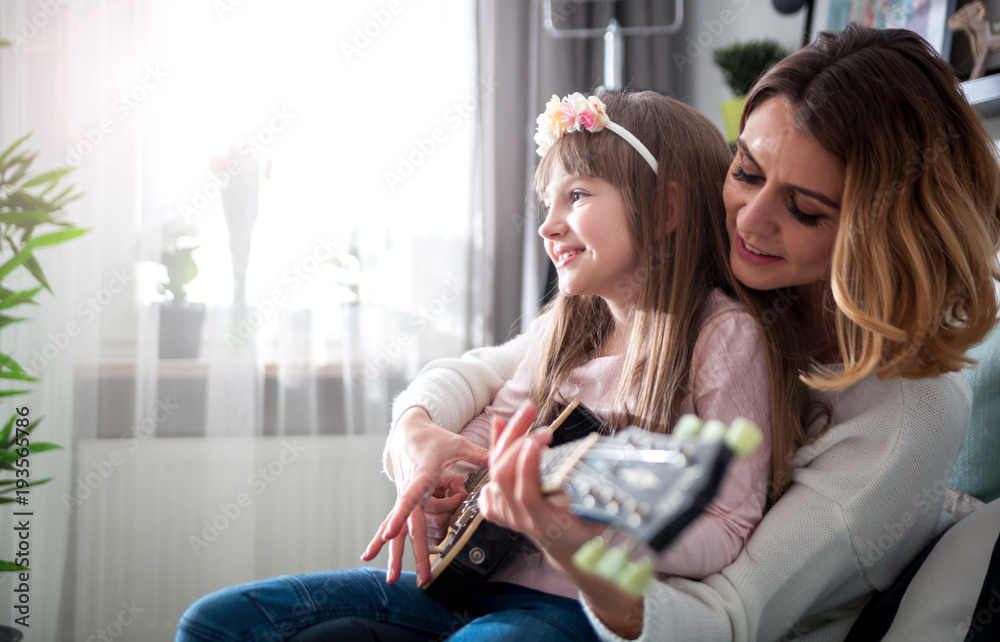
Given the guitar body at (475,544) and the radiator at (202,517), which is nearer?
the guitar body at (475,544)

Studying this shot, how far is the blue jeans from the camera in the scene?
88 cm

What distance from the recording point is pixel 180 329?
6.81 feet

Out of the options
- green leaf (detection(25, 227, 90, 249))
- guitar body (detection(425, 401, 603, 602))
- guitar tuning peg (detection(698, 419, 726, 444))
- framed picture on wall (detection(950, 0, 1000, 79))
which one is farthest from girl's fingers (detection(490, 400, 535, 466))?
green leaf (detection(25, 227, 90, 249))

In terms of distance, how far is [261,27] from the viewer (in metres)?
2.14

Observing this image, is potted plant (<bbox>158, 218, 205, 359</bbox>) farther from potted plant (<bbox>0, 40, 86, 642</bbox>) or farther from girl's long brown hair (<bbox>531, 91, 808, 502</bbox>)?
girl's long brown hair (<bbox>531, 91, 808, 502</bbox>)

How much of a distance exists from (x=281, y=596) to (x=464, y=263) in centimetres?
149

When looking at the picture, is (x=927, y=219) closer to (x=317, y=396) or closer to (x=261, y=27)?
(x=317, y=396)

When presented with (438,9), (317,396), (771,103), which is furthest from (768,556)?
(438,9)

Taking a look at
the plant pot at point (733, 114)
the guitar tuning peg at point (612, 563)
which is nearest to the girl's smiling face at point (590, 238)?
the guitar tuning peg at point (612, 563)

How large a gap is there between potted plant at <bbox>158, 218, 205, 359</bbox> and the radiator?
0.28 meters

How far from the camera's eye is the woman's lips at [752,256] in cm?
89

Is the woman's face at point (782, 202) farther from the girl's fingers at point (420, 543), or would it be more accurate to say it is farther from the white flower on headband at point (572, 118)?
the girl's fingers at point (420, 543)

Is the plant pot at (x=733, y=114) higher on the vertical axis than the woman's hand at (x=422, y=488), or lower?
higher

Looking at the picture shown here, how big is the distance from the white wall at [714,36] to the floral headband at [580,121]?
1.12 metres
